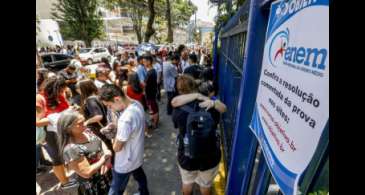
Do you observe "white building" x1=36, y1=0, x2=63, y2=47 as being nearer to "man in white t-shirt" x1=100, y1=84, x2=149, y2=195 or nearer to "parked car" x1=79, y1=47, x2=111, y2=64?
"parked car" x1=79, y1=47, x2=111, y2=64

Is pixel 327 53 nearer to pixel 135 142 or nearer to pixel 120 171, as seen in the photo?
pixel 135 142

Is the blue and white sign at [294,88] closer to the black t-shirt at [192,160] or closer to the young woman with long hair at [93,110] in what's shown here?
the black t-shirt at [192,160]

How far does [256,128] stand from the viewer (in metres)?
1.39

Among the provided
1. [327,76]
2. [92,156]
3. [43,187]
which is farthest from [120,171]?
[327,76]

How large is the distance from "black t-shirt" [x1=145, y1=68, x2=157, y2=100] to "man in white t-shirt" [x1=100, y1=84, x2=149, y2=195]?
7.58ft

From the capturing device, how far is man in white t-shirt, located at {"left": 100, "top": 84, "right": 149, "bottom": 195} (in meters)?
2.24

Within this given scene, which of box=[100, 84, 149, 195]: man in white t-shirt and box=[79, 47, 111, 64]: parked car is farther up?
box=[79, 47, 111, 64]: parked car

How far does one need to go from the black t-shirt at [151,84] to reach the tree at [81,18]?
27.3m

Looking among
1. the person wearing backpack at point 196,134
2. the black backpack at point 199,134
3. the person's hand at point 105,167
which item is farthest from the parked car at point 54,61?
the black backpack at point 199,134

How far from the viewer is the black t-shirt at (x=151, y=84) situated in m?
4.68

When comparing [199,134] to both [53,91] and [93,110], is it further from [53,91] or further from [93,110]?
[53,91]

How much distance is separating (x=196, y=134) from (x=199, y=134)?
30mm

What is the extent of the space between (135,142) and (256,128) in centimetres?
152

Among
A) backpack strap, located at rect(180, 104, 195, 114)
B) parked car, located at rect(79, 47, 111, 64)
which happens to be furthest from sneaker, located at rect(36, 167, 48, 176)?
parked car, located at rect(79, 47, 111, 64)
